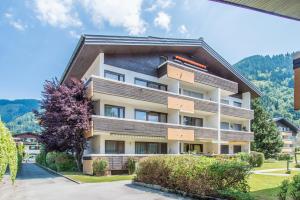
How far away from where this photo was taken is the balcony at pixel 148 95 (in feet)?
73.9

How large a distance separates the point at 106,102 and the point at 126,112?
2223mm

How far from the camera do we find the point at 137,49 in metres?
27.0

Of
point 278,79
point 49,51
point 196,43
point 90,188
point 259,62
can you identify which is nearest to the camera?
point 90,188

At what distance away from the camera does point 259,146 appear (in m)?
46.8

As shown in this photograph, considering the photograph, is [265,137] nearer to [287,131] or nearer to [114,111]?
[114,111]

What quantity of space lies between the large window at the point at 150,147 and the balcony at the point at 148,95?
12.8 feet

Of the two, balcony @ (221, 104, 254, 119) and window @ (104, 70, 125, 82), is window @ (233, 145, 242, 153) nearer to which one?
balcony @ (221, 104, 254, 119)

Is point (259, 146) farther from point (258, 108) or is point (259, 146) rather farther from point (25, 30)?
point (25, 30)

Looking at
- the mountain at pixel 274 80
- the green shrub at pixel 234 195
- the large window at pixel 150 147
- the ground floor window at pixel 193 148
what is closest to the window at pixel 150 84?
the large window at pixel 150 147

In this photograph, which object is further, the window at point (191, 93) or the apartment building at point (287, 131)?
the apartment building at point (287, 131)

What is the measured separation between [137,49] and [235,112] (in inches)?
579

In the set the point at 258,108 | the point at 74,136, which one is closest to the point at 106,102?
the point at 74,136

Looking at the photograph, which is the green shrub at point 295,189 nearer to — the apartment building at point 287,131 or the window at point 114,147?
the window at point 114,147

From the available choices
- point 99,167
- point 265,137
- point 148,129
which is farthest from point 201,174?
point 265,137
